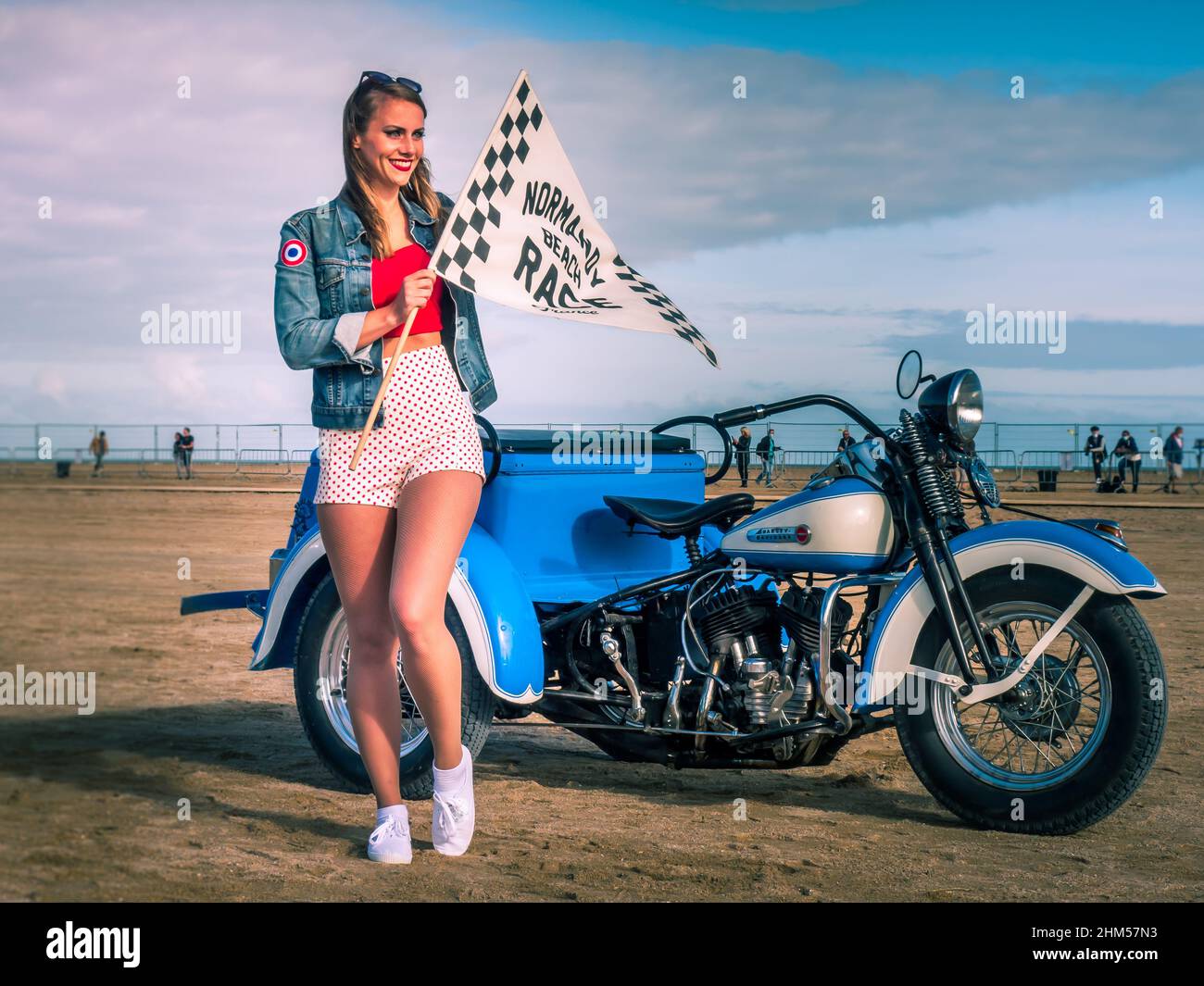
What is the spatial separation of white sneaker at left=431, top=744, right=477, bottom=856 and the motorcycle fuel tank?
53.7 inches

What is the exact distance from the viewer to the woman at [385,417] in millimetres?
3561

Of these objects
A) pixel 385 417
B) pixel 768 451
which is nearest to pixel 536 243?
pixel 385 417

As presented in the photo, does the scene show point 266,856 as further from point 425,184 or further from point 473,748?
point 425,184

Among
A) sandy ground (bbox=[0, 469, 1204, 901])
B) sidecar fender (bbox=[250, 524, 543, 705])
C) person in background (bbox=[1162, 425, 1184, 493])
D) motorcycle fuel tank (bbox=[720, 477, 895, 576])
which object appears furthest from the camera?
person in background (bbox=[1162, 425, 1184, 493])

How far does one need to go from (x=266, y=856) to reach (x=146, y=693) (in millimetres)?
3269

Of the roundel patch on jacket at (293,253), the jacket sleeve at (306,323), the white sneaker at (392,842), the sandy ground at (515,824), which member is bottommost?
the sandy ground at (515,824)

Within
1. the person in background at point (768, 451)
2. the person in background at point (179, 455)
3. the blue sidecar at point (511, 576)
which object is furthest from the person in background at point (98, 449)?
the blue sidecar at point (511, 576)

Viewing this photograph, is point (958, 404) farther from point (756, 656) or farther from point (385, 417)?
point (385, 417)

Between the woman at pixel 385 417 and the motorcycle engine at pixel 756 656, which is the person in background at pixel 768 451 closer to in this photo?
the motorcycle engine at pixel 756 656

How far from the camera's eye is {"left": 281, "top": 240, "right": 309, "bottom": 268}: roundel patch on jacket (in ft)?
11.9

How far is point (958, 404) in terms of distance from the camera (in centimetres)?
426

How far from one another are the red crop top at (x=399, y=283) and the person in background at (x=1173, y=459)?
97.2 ft

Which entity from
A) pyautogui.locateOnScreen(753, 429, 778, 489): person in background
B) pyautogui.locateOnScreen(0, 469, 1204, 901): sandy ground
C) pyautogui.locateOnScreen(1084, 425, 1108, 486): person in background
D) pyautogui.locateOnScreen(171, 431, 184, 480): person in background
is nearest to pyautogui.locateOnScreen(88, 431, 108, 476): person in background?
pyautogui.locateOnScreen(171, 431, 184, 480): person in background

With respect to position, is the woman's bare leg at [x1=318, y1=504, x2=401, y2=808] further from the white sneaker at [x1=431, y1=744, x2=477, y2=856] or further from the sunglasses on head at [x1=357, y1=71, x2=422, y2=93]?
the sunglasses on head at [x1=357, y1=71, x2=422, y2=93]
